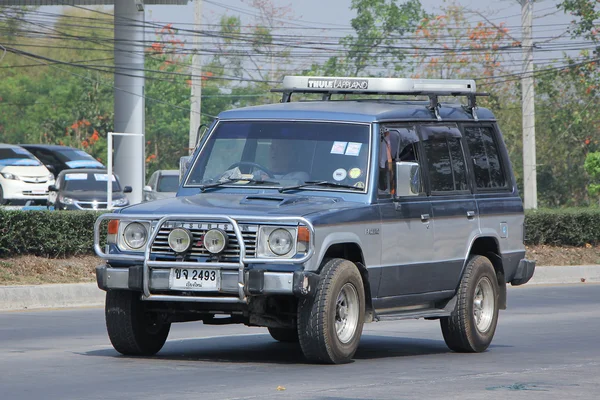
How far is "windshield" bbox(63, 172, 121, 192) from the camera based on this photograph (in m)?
35.5

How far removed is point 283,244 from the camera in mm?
9258

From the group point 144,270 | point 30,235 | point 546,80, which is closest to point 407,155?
point 144,270

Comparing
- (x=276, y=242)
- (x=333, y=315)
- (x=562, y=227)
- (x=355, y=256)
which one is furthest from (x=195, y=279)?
(x=562, y=227)

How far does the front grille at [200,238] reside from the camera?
9.30 m

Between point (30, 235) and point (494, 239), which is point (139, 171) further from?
point (494, 239)

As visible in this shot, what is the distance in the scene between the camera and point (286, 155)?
34.9ft

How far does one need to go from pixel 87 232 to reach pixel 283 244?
10097 millimetres

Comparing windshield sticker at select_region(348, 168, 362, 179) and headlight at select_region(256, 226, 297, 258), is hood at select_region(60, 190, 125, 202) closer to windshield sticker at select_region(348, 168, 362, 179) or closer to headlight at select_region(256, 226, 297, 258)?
windshield sticker at select_region(348, 168, 362, 179)

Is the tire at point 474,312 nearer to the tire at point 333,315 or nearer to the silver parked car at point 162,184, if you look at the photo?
the tire at point 333,315

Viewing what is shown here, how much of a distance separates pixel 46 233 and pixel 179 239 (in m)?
9.10

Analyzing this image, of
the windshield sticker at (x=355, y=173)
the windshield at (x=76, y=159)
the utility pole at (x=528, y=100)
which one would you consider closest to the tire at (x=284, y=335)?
the windshield sticker at (x=355, y=173)

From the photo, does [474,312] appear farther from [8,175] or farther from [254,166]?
[8,175]

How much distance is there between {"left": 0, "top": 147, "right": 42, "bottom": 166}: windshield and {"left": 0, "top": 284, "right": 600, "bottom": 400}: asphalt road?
74.6 feet

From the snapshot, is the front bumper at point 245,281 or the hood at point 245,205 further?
the hood at point 245,205
